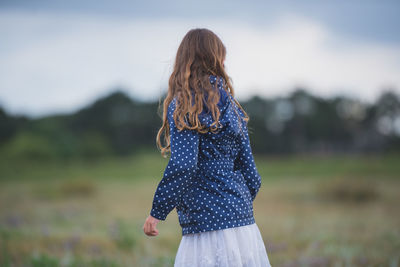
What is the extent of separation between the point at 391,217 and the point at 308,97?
49.1m

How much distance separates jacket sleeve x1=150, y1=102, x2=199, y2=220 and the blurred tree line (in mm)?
37511

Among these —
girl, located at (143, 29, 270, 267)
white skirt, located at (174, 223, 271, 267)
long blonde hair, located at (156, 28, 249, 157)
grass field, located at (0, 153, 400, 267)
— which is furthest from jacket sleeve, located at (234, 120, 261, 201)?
grass field, located at (0, 153, 400, 267)

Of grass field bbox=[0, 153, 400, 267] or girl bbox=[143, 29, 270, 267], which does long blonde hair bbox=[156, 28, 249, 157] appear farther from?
grass field bbox=[0, 153, 400, 267]

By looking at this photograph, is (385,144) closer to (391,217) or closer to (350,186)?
(350,186)

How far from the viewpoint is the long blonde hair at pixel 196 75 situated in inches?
88.5

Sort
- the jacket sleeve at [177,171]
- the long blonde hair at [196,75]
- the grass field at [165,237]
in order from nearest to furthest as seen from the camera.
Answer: the jacket sleeve at [177,171], the long blonde hair at [196,75], the grass field at [165,237]

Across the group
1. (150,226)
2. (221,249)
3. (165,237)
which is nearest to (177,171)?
(150,226)

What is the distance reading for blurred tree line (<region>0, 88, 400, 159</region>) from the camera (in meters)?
41.1

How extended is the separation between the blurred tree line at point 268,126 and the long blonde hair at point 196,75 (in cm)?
3736

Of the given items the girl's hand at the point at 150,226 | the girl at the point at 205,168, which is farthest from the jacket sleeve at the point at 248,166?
the girl's hand at the point at 150,226

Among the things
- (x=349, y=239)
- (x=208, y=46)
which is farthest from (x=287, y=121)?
(x=208, y=46)

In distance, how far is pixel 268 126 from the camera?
48844mm

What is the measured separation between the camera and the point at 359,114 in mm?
53344

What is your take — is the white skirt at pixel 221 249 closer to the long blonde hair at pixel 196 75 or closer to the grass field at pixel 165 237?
the long blonde hair at pixel 196 75
